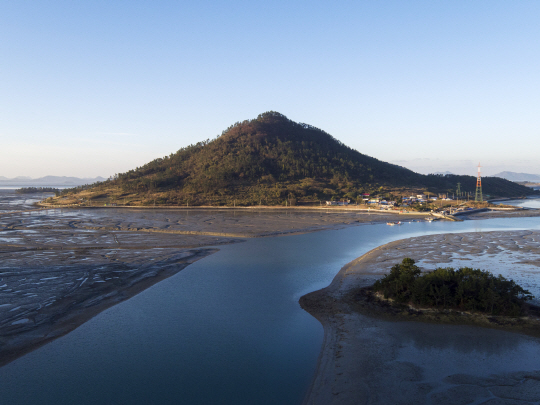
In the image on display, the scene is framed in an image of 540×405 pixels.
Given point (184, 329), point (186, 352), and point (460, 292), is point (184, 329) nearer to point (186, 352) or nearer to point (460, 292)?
point (186, 352)

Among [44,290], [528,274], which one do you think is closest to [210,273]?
[44,290]

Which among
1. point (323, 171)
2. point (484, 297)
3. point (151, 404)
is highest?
point (323, 171)

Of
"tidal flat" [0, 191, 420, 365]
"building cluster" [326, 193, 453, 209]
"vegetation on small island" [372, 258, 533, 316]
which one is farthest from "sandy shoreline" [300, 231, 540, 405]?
"building cluster" [326, 193, 453, 209]

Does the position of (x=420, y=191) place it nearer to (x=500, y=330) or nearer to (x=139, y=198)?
(x=139, y=198)

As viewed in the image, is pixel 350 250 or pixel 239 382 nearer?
pixel 239 382

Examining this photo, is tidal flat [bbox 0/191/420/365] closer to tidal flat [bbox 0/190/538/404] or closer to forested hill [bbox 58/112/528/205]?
tidal flat [bbox 0/190/538/404]

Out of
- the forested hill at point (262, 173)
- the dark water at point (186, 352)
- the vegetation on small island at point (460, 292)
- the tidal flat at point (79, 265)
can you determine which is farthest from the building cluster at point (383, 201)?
the dark water at point (186, 352)
